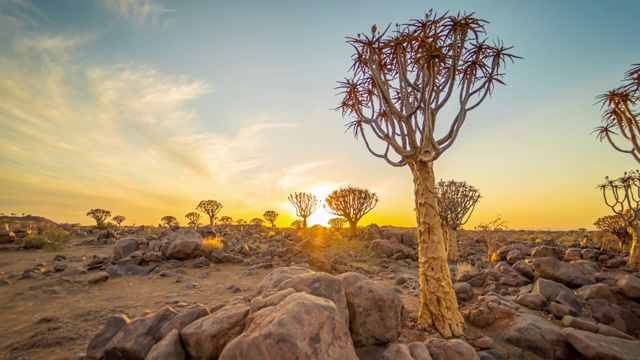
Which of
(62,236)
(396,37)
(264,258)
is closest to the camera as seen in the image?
(396,37)

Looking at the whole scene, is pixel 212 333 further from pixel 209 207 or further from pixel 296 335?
pixel 209 207

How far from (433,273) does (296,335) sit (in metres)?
3.51

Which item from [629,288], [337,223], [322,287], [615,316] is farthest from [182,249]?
[337,223]

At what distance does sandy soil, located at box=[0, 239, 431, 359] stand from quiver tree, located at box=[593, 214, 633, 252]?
61.2 ft

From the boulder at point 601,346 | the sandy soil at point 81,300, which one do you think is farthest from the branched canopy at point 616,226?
the sandy soil at point 81,300

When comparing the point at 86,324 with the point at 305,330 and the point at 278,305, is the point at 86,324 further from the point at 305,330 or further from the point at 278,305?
the point at 305,330

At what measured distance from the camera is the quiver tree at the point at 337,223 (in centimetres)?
2914

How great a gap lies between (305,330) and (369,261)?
451 inches

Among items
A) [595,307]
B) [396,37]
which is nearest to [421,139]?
[396,37]

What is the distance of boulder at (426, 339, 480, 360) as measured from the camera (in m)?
3.62

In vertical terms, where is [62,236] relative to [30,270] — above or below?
above

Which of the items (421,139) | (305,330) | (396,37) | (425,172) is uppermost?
(396,37)

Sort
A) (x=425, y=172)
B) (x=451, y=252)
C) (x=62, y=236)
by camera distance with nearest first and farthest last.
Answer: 1. (x=425, y=172)
2. (x=451, y=252)
3. (x=62, y=236)

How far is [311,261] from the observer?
37.4 feet
